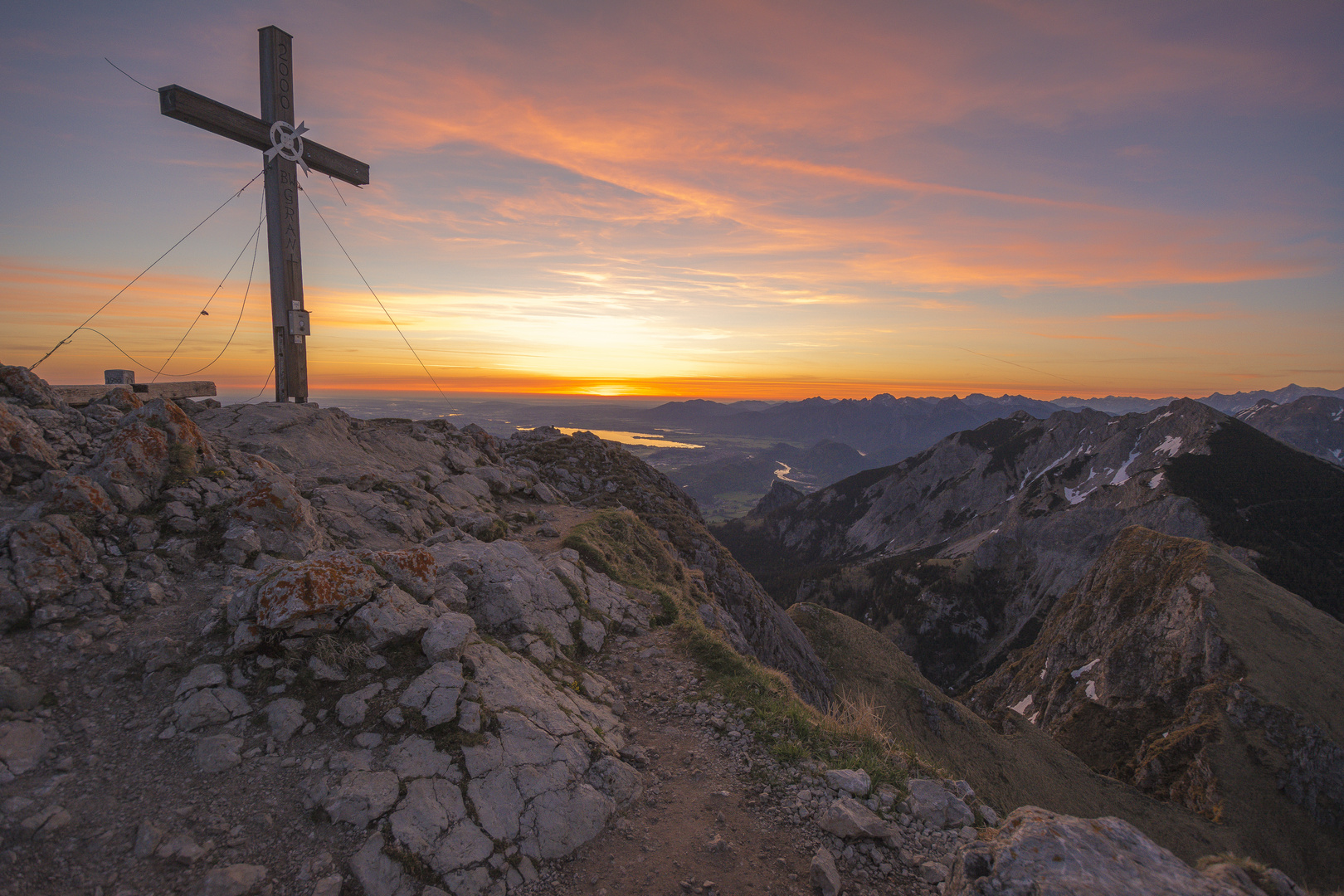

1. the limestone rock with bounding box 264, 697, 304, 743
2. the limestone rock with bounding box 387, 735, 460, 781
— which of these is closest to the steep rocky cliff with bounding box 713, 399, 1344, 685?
the limestone rock with bounding box 387, 735, 460, 781

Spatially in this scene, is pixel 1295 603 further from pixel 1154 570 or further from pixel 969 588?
pixel 969 588

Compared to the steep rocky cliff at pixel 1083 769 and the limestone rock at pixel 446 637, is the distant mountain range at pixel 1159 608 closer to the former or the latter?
the steep rocky cliff at pixel 1083 769

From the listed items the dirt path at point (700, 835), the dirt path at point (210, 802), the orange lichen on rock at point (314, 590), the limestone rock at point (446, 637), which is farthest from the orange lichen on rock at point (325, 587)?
the dirt path at point (700, 835)

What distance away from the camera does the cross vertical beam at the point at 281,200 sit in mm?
14570

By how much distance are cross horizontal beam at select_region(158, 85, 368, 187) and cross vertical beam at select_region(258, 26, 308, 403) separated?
1.82 ft

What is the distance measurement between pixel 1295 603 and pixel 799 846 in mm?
85335

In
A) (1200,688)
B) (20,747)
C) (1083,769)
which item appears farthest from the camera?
(1200,688)

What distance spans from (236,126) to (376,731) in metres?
15.8

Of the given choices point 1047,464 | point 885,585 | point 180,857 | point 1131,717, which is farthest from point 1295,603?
point 1047,464

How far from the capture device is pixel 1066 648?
73625 mm

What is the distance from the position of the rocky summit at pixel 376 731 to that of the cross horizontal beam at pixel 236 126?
22.9 feet

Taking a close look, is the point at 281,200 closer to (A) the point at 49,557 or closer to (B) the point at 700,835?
(A) the point at 49,557

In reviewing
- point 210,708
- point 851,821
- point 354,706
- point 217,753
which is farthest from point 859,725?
point 210,708

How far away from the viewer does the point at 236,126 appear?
13.7 m
